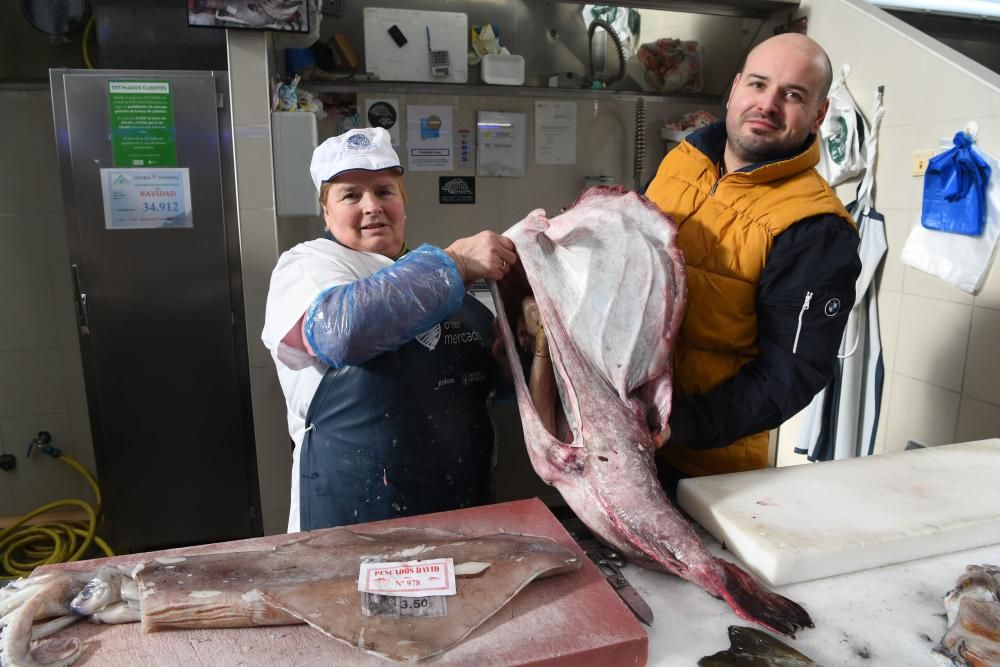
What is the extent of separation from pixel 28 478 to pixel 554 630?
11.9 ft

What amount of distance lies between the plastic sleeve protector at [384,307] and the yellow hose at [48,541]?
8.17 ft

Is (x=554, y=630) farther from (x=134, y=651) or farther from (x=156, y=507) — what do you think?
(x=156, y=507)

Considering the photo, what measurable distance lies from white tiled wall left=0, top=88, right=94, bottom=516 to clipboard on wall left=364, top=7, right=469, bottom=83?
1.57m

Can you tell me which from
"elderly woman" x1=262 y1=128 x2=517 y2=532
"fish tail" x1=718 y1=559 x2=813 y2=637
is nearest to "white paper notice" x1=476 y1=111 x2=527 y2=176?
"elderly woman" x1=262 y1=128 x2=517 y2=532

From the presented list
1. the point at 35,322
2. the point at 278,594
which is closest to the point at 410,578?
the point at 278,594

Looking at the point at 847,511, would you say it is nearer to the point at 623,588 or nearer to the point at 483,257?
the point at 623,588

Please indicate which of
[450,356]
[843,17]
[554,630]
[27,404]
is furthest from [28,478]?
[843,17]

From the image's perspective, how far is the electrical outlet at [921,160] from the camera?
8.43ft

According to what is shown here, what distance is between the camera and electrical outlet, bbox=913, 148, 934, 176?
257 centimetres

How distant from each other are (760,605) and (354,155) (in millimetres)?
1227

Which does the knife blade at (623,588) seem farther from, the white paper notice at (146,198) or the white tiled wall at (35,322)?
the white tiled wall at (35,322)

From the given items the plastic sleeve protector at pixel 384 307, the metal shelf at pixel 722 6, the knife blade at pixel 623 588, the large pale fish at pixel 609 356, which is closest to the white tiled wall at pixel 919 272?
the metal shelf at pixel 722 6

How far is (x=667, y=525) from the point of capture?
1137 mm

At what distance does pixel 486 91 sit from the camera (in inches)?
138
